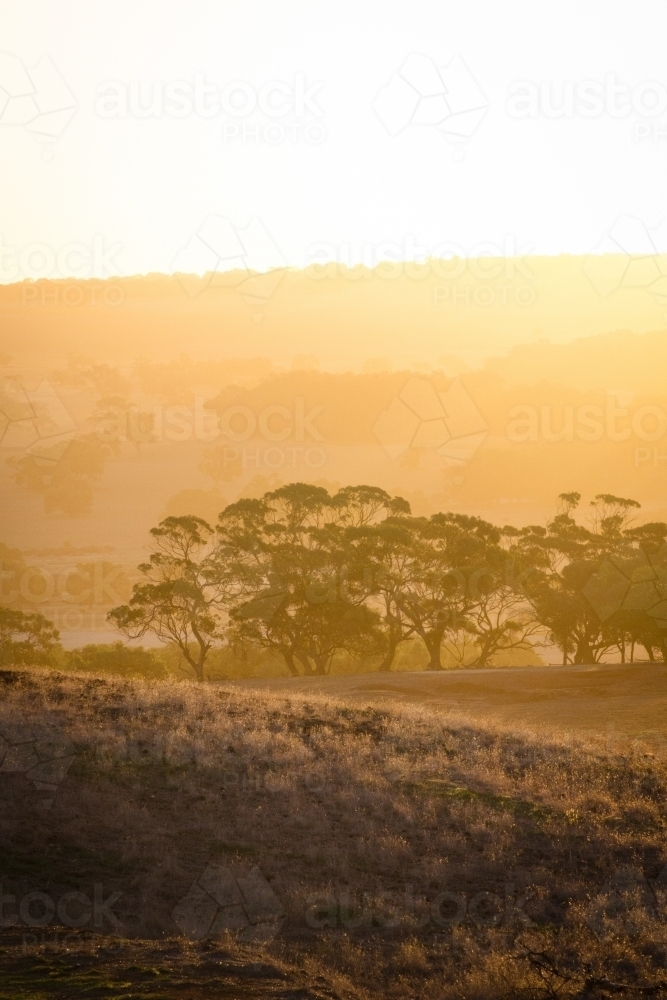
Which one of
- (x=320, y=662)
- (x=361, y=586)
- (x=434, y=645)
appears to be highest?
(x=361, y=586)

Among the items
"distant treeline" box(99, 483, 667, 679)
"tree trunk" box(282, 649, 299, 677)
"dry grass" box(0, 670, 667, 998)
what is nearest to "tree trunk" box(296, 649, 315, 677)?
"distant treeline" box(99, 483, 667, 679)

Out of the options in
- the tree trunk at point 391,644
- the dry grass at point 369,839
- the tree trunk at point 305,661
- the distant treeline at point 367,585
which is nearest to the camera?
the dry grass at point 369,839

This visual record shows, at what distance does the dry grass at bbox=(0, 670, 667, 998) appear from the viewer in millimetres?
10516

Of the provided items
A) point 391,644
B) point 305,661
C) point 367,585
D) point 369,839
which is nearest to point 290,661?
point 305,661

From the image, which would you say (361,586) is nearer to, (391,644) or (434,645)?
(391,644)

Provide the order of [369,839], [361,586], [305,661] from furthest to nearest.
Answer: [361,586] → [305,661] → [369,839]

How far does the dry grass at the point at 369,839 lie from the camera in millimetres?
10516

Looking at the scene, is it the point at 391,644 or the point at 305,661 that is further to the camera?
the point at 305,661

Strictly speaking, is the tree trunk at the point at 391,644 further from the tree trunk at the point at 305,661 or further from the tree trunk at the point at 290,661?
the tree trunk at the point at 290,661

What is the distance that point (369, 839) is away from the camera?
14180 mm

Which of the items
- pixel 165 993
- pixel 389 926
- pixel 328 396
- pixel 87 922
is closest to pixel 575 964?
pixel 389 926

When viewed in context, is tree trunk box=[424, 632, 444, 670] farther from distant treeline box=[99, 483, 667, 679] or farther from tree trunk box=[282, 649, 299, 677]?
tree trunk box=[282, 649, 299, 677]

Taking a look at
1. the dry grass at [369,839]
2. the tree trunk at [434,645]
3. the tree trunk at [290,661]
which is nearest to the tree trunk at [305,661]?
the tree trunk at [290,661]

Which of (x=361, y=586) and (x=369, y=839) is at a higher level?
(x=361, y=586)
